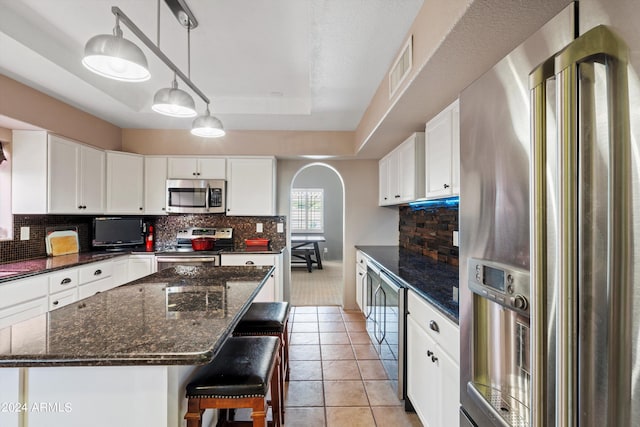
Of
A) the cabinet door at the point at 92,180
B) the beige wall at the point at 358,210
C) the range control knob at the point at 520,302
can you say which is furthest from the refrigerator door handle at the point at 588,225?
the cabinet door at the point at 92,180

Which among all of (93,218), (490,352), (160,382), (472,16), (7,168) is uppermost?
(472,16)

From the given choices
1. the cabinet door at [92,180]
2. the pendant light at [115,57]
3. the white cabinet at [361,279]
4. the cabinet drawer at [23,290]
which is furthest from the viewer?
the white cabinet at [361,279]

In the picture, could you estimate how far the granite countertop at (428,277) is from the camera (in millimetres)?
1511

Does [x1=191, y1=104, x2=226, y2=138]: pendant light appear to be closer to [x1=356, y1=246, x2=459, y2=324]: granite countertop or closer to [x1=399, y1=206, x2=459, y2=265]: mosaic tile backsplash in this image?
[x1=356, y1=246, x2=459, y2=324]: granite countertop

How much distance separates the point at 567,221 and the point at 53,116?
12.8 feet

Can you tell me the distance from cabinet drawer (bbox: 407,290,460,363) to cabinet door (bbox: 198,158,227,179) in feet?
9.35

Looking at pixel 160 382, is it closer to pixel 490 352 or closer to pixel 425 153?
pixel 490 352

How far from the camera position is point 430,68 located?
1.53 metres

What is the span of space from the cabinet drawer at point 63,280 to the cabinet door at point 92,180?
86 cm

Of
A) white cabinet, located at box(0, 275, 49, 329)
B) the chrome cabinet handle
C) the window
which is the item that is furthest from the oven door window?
the window

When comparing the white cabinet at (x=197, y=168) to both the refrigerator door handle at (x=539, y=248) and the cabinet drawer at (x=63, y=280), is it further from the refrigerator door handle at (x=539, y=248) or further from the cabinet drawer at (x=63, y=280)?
the refrigerator door handle at (x=539, y=248)

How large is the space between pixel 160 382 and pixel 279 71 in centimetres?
245

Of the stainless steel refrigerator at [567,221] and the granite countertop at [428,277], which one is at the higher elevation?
the stainless steel refrigerator at [567,221]

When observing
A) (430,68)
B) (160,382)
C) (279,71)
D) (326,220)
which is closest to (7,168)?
(279,71)
